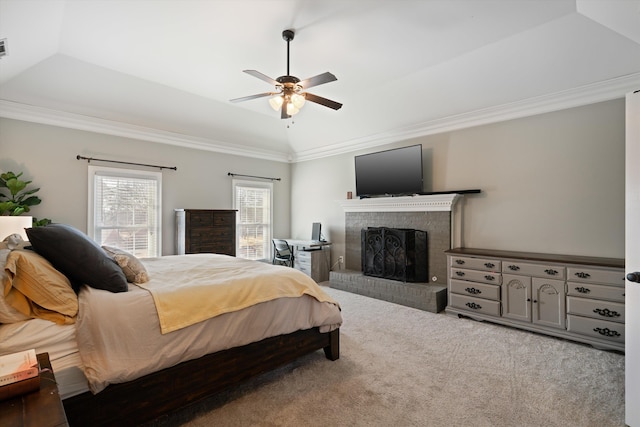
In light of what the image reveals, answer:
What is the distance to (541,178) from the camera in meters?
3.88

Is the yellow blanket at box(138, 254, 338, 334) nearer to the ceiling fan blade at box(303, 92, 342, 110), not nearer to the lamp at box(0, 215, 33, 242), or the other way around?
the lamp at box(0, 215, 33, 242)

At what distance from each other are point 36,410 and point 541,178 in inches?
189

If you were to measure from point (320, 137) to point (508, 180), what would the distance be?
3.47m

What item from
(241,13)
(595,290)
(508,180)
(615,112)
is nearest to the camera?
(241,13)

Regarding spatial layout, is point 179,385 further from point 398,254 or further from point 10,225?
point 398,254

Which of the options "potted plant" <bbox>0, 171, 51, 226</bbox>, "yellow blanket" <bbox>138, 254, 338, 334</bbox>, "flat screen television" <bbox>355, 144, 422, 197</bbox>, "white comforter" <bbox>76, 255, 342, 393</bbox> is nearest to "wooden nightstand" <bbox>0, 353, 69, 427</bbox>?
"white comforter" <bbox>76, 255, 342, 393</bbox>

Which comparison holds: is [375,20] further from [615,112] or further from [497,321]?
[497,321]

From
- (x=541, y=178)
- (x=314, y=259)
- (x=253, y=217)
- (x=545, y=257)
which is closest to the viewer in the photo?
(x=545, y=257)

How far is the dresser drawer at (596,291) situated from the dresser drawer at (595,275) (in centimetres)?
5

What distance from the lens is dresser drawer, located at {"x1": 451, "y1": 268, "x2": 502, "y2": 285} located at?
3.73 m

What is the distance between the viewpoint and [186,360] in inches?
76.5

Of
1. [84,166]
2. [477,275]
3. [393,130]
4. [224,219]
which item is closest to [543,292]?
[477,275]

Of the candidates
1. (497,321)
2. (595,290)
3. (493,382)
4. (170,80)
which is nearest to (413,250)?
(497,321)

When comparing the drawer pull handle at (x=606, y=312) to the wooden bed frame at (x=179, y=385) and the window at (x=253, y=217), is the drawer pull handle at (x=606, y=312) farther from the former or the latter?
the window at (x=253, y=217)
